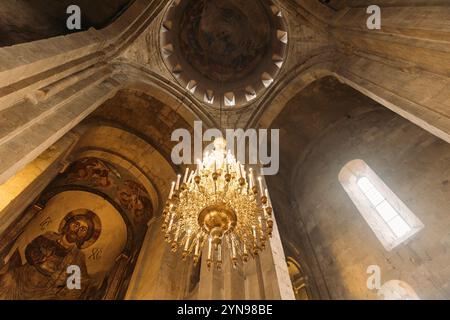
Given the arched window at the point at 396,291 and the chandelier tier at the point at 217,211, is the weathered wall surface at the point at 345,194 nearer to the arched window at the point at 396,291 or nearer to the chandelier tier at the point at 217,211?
the arched window at the point at 396,291

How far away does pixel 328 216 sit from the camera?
8.05 meters

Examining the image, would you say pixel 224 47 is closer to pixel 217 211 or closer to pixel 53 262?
pixel 217 211

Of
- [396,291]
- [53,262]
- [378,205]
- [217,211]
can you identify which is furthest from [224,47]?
[53,262]

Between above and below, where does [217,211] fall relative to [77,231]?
below

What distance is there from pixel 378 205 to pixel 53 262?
10487mm

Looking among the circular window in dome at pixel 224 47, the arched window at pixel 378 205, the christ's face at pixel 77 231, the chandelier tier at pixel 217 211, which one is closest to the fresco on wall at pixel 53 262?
the christ's face at pixel 77 231

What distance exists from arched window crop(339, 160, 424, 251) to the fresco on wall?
8821 millimetres

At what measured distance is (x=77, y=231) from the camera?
10.5 meters

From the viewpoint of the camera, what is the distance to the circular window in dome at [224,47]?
9.94 meters

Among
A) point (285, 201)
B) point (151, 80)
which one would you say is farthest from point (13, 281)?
point (285, 201)

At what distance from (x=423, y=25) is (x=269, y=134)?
18.4ft

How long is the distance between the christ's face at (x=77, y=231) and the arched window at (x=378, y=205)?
29.4 feet

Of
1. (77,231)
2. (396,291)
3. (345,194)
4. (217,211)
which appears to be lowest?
(396,291)

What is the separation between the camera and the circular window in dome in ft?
32.6
